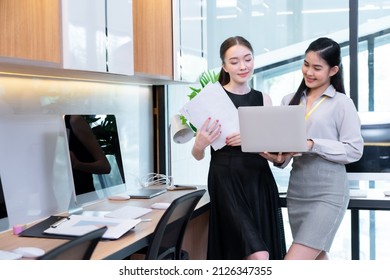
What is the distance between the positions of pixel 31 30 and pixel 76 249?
0.99 meters

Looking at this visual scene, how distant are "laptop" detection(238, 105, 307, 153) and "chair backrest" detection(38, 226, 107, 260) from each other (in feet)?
3.79

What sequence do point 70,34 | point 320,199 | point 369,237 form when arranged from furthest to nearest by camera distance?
point 369,237, point 320,199, point 70,34

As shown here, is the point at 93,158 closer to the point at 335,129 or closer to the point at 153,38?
the point at 153,38

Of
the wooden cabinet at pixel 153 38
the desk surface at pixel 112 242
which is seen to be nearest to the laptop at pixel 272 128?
the desk surface at pixel 112 242

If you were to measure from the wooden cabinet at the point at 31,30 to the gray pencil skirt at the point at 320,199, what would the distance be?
1.24 meters

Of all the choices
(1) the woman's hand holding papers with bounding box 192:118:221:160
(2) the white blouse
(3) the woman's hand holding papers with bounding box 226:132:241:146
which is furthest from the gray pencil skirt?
(1) the woman's hand holding papers with bounding box 192:118:221:160

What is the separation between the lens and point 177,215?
2.32 m

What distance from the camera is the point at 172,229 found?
2400 mm

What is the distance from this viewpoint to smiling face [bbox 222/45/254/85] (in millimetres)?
2779

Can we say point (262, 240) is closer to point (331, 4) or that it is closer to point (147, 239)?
point (147, 239)

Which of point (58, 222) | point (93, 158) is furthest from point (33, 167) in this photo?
point (58, 222)
